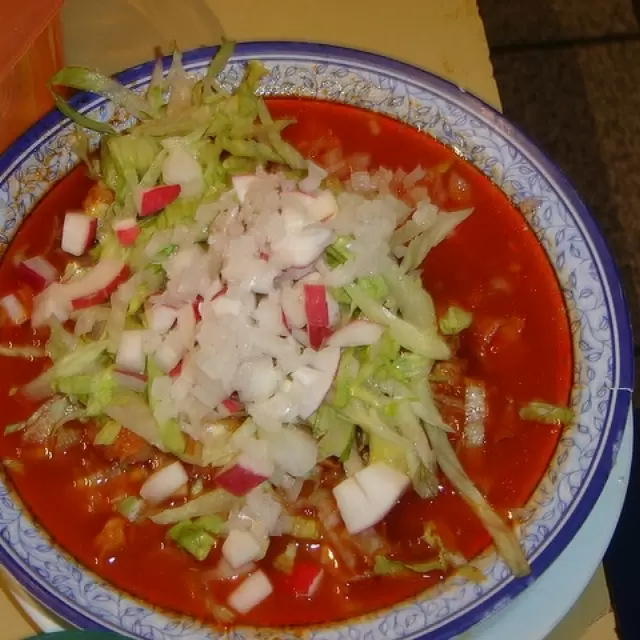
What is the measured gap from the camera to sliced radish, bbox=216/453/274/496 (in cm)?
90

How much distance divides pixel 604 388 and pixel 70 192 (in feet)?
2.25

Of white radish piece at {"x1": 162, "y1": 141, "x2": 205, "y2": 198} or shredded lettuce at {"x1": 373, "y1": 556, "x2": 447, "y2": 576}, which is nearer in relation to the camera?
shredded lettuce at {"x1": 373, "y1": 556, "x2": 447, "y2": 576}

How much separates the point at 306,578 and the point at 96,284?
1.38ft

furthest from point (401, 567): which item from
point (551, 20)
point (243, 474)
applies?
point (551, 20)

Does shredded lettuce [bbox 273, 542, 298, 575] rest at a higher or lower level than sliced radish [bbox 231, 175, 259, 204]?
lower

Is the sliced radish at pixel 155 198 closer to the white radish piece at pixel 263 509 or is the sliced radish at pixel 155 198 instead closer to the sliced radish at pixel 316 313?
the sliced radish at pixel 316 313

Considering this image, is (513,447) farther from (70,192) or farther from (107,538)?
(70,192)

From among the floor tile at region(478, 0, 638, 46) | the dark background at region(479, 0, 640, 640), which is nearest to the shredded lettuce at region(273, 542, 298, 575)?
the dark background at region(479, 0, 640, 640)

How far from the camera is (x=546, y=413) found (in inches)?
36.4

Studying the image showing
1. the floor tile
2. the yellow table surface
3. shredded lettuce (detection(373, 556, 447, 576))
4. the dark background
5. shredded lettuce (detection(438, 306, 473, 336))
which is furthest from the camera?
the floor tile

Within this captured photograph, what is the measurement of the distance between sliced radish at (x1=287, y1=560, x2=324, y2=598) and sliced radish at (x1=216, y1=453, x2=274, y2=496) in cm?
10

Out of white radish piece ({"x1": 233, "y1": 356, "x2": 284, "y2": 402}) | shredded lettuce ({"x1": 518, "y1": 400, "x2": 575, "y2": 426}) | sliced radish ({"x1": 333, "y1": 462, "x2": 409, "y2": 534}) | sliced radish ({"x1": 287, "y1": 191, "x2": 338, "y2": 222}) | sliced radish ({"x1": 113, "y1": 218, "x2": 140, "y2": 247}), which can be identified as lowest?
sliced radish ({"x1": 333, "y1": 462, "x2": 409, "y2": 534})

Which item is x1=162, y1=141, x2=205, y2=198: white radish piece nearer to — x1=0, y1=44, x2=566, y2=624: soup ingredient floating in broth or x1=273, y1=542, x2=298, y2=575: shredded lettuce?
x1=0, y1=44, x2=566, y2=624: soup ingredient floating in broth

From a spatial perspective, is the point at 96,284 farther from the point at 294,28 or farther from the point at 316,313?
the point at 294,28
